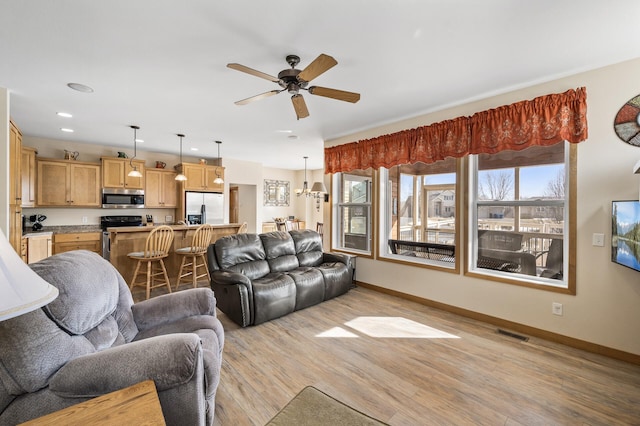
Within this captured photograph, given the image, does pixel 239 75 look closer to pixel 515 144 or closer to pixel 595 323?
pixel 515 144

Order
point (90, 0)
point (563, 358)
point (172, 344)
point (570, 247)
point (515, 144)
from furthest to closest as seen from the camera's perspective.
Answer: point (515, 144), point (570, 247), point (563, 358), point (90, 0), point (172, 344)

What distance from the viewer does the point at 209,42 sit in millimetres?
2230

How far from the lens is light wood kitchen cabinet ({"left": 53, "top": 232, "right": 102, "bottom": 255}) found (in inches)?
194

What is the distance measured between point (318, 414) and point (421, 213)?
11.3 feet

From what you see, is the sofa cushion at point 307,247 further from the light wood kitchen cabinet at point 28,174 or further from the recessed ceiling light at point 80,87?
the light wood kitchen cabinet at point 28,174

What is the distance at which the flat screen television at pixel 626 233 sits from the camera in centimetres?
210

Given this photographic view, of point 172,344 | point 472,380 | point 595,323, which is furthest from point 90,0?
point 595,323

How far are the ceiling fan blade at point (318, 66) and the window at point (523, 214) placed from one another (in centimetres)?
238

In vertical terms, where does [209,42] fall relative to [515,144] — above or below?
above

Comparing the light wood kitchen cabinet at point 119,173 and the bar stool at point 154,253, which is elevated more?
the light wood kitchen cabinet at point 119,173

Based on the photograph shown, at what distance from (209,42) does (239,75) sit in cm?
55

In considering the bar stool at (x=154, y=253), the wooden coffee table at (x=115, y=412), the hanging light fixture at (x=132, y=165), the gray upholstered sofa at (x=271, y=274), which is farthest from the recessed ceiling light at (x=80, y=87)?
the wooden coffee table at (x=115, y=412)

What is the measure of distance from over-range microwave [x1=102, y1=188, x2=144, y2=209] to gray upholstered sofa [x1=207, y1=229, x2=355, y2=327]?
11.6 ft

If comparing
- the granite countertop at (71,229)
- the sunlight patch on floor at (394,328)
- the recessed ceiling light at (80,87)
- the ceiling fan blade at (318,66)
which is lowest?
the sunlight patch on floor at (394,328)
